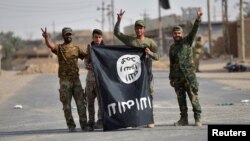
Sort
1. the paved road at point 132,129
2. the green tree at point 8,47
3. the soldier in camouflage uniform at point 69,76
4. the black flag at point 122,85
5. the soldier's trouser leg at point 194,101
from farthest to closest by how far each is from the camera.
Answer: the green tree at point 8,47, the soldier's trouser leg at point 194,101, the soldier in camouflage uniform at point 69,76, the black flag at point 122,85, the paved road at point 132,129

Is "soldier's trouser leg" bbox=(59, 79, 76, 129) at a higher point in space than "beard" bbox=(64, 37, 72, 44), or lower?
lower

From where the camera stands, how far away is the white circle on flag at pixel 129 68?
11.2 metres

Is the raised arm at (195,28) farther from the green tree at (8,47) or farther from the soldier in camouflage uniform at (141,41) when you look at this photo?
the green tree at (8,47)

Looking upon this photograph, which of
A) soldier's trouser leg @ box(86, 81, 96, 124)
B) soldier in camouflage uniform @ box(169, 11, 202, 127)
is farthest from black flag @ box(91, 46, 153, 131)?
soldier in camouflage uniform @ box(169, 11, 202, 127)

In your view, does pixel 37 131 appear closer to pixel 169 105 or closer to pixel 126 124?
pixel 126 124

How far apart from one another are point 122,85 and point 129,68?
0.34 metres

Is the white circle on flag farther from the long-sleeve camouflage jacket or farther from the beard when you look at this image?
the beard

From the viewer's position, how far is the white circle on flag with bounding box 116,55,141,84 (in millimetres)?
11195

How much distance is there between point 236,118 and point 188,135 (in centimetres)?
245

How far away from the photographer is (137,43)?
11.4 meters

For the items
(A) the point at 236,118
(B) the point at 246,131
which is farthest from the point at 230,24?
(B) the point at 246,131

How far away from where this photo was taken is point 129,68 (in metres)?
11.2

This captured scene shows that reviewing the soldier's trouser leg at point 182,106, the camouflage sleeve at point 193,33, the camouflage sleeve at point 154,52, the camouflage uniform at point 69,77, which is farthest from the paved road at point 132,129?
the camouflage sleeve at point 193,33

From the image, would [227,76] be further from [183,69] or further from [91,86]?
[91,86]
